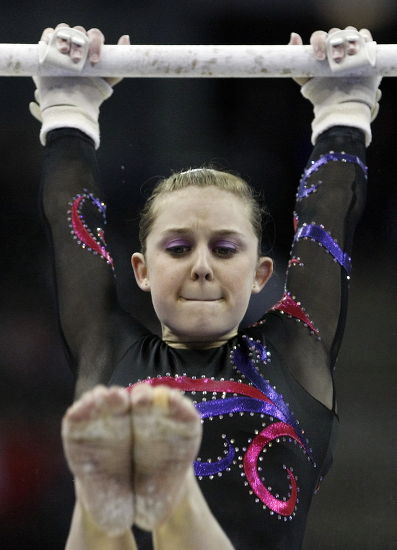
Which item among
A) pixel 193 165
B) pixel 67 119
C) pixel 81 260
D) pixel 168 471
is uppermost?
pixel 193 165

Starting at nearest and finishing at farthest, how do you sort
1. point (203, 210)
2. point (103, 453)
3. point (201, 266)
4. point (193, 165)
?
1. point (103, 453)
2. point (201, 266)
3. point (203, 210)
4. point (193, 165)

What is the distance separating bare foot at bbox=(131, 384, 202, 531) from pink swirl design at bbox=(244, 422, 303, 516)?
512 millimetres

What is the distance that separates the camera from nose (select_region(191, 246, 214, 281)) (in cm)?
228

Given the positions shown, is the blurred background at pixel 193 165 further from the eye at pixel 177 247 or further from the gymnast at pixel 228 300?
the eye at pixel 177 247

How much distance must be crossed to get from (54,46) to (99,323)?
773mm

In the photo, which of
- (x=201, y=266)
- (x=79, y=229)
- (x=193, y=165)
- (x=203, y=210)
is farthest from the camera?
(x=193, y=165)

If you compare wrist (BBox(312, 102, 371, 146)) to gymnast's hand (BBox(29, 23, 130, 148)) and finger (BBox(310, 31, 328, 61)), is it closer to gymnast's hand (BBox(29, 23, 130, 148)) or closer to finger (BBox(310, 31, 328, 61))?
finger (BBox(310, 31, 328, 61))

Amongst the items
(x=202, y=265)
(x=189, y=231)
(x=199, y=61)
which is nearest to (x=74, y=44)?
(x=199, y=61)

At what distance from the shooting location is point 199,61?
2.44 metres

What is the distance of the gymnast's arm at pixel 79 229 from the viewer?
2359 mm

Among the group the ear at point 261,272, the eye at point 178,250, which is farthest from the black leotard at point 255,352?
the eye at point 178,250

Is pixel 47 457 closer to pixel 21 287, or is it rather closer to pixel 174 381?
pixel 21 287

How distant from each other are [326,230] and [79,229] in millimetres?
685

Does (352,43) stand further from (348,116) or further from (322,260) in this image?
(322,260)
